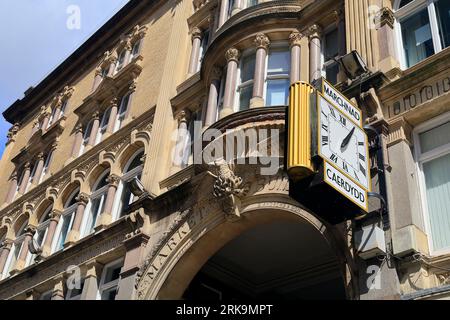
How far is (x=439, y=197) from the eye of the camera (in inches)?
397

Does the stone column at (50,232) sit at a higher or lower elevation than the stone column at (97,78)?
lower

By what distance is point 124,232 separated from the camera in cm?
1644

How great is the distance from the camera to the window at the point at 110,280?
16188 mm

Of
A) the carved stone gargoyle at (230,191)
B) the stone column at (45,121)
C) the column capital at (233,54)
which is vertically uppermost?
the stone column at (45,121)

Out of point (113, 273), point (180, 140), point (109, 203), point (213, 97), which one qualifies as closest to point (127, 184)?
point (109, 203)

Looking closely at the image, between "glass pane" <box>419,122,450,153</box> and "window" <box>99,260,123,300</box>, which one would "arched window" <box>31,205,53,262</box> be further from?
"glass pane" <box>419,122,450,153</box>

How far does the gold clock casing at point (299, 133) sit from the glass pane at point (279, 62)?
465 centimetres

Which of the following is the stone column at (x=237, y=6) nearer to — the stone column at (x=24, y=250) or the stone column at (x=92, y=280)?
the stone column at (x=92, y=280)

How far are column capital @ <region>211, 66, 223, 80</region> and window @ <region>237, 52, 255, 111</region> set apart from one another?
80 centimetres

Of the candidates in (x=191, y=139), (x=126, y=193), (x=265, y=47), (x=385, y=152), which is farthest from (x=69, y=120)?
(x=385, y=152)

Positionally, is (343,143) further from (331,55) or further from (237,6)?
(237,6)

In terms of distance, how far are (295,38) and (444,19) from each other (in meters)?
4.21


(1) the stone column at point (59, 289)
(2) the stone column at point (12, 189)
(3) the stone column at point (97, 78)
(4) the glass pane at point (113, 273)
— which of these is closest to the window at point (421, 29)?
(4) the glass pane at point (113, 273)
